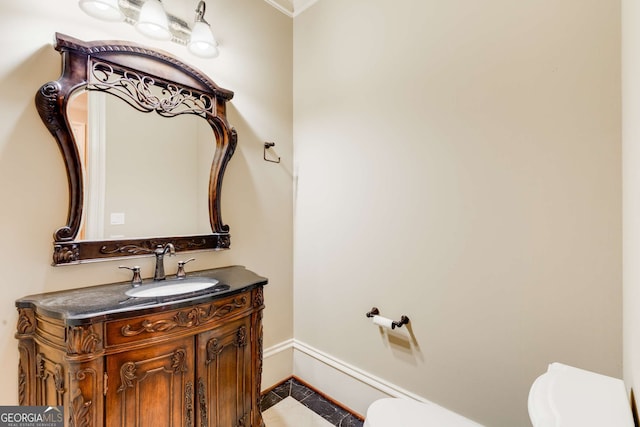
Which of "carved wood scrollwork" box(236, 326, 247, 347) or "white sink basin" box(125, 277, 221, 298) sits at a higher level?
"white sink basin" box(125, 277, 221, 298)

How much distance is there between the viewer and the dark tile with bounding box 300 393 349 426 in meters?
1.82

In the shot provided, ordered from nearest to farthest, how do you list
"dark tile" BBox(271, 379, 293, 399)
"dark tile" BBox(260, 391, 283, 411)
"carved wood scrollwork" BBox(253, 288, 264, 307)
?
1. "carved wood scrollwork" BBox(253, 288, 264, 307)
2. "dark tile" BBox(260, 391, 283, 411)
3. "dark tile" BBox(271, 379, 293, 399)

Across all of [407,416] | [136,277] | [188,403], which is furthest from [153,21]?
[407,416]

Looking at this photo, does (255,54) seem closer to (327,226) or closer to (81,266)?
(327,226)

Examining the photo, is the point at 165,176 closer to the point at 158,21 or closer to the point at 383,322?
the point at 158,21

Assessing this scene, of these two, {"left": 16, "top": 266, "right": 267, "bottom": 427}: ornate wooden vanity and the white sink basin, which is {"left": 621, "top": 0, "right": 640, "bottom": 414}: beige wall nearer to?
{"left": 16, "top": 266, "right": 267, "bottom": 427}: ornate wooden vanity

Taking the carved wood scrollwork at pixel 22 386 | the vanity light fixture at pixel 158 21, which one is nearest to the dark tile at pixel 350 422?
the carved wood scrollwork at pixel 22 386

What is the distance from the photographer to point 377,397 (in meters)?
1.74

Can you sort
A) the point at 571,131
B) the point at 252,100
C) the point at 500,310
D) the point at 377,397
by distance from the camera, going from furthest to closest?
1. the point at 252,100
2. the point at 377,397
3. the point at 500,310
4. the point at 571,131

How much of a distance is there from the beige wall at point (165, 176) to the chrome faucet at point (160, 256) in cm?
8

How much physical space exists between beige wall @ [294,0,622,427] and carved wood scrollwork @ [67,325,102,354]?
1319mm

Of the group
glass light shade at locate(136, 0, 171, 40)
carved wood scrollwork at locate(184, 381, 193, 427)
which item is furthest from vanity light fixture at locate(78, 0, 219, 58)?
carved wood scrollwork at locate(184, 381, 193, 427)

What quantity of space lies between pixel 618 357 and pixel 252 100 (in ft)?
7.31

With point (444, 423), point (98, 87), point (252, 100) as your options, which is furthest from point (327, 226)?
point (98, 87)
